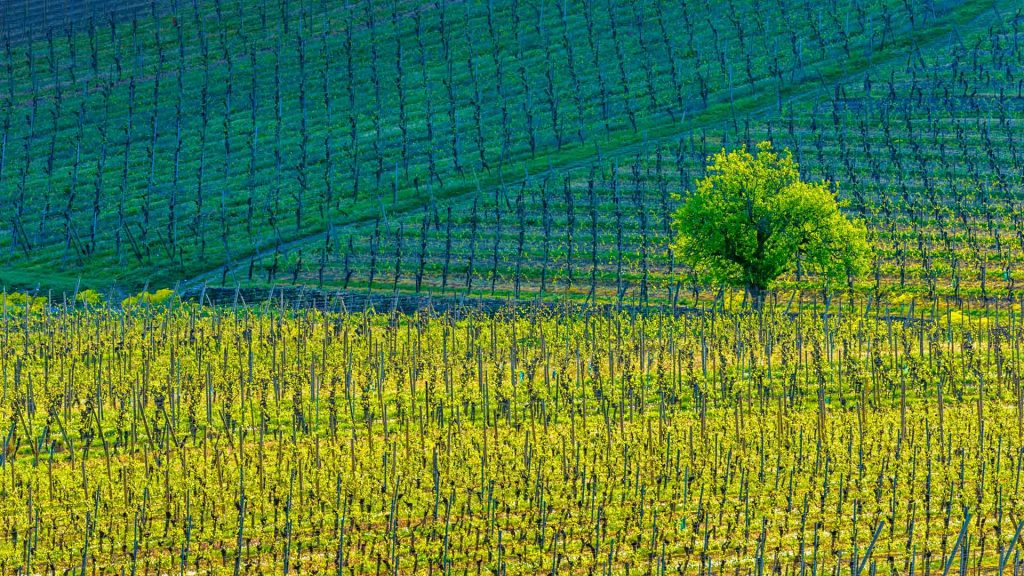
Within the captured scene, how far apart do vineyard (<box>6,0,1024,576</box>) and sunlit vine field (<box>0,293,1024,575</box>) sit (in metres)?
0.18

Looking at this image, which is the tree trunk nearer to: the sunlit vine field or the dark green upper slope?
the sunlit vine field

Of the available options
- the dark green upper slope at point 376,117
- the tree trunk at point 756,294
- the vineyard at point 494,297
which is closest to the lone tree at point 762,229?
the tree trunk at point 756,294

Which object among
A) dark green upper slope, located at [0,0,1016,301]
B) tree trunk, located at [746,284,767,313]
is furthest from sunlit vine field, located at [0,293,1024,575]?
dark green upper slope, located at [0,0,1016,301]

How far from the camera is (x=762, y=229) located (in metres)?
63.0

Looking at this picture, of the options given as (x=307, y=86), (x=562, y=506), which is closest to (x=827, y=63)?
(x=307, y=86)

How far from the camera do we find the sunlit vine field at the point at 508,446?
1337 inches

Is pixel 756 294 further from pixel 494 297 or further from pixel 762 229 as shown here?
pixel 494 297

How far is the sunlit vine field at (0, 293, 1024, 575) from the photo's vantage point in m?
34.0

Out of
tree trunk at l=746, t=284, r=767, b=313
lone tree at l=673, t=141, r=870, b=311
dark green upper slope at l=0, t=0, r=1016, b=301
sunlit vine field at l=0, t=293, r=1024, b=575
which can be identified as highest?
dark green upper slope at l=0, t=0, r=1016, b=301

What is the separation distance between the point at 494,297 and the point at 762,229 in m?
12.5

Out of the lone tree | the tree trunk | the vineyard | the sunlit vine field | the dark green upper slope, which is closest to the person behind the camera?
the sunlit vine field

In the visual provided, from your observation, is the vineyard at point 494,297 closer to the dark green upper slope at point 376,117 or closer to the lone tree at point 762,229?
the dark green upper slope at point 376,117

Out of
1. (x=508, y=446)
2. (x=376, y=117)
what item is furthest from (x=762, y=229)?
(x=376, y=117)

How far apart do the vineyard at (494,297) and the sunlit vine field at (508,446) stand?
176mm
